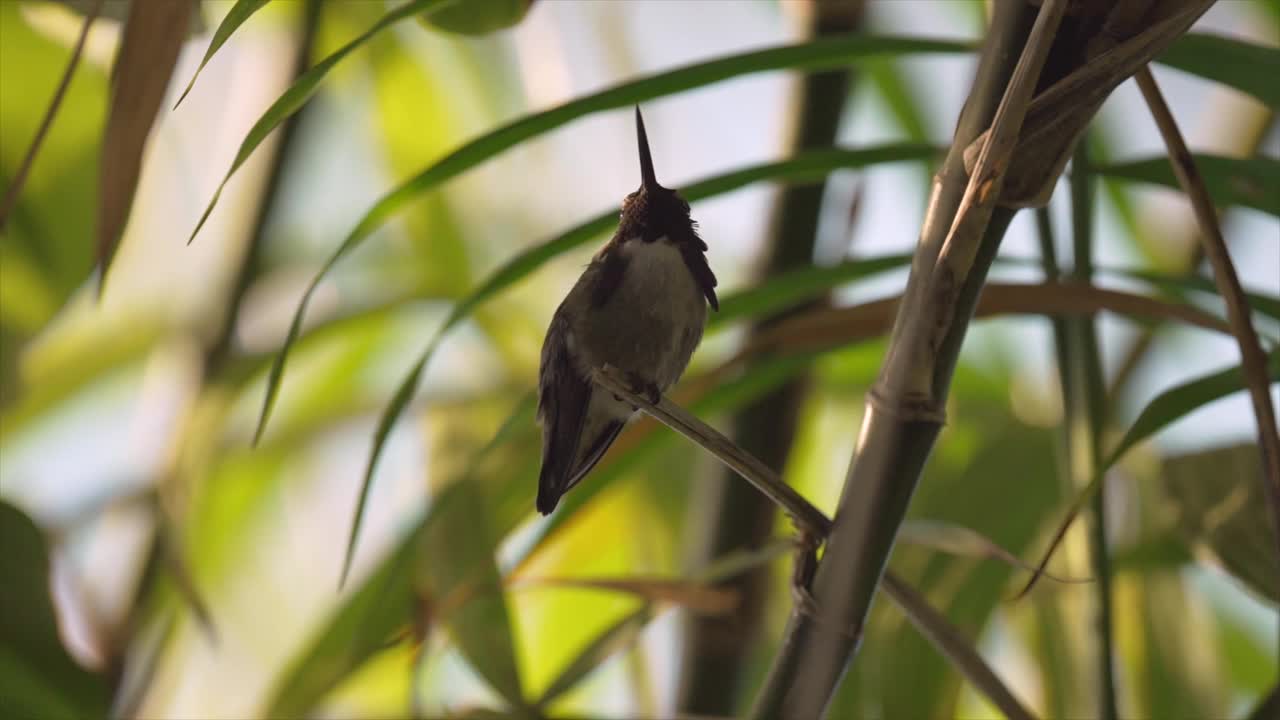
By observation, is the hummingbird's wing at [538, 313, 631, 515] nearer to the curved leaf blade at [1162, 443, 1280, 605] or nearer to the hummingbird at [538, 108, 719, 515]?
the hummingbird at [538, 108, 719, 515]

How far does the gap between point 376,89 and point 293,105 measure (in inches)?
57.1

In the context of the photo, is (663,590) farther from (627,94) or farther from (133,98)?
(133,98)

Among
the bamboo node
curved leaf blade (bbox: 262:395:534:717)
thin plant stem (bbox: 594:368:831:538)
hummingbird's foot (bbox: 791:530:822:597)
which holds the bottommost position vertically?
curved leaf blade (bbox: 262:395:534:717)

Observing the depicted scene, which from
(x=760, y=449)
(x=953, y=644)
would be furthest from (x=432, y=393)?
(x=953, y=644)

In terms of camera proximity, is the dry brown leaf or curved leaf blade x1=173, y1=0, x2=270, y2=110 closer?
curved leaf blade x1=173, y1=0, x2=270, y2=110

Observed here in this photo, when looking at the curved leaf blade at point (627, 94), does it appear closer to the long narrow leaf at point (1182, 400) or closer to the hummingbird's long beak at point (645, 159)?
the hummingbird's long beak at point (645, 159)

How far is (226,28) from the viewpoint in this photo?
76 cm

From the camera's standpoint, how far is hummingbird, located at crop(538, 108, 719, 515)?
128 cm

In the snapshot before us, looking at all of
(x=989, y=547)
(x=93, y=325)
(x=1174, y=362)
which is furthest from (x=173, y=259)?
(x=989, y=547)

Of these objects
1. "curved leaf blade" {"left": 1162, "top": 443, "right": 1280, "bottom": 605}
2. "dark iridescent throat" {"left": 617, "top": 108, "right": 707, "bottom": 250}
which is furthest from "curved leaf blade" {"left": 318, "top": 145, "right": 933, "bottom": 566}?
"curved leaf blade" {"left": 1162, "top": 443, "right": 1280, "bottom": 605}

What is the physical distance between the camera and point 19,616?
1059 millimetres

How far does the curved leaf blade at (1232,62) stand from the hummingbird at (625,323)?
48cm

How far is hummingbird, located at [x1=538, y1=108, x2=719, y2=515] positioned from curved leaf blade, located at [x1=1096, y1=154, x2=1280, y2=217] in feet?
1.35

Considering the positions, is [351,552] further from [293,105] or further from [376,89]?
[376,89]
